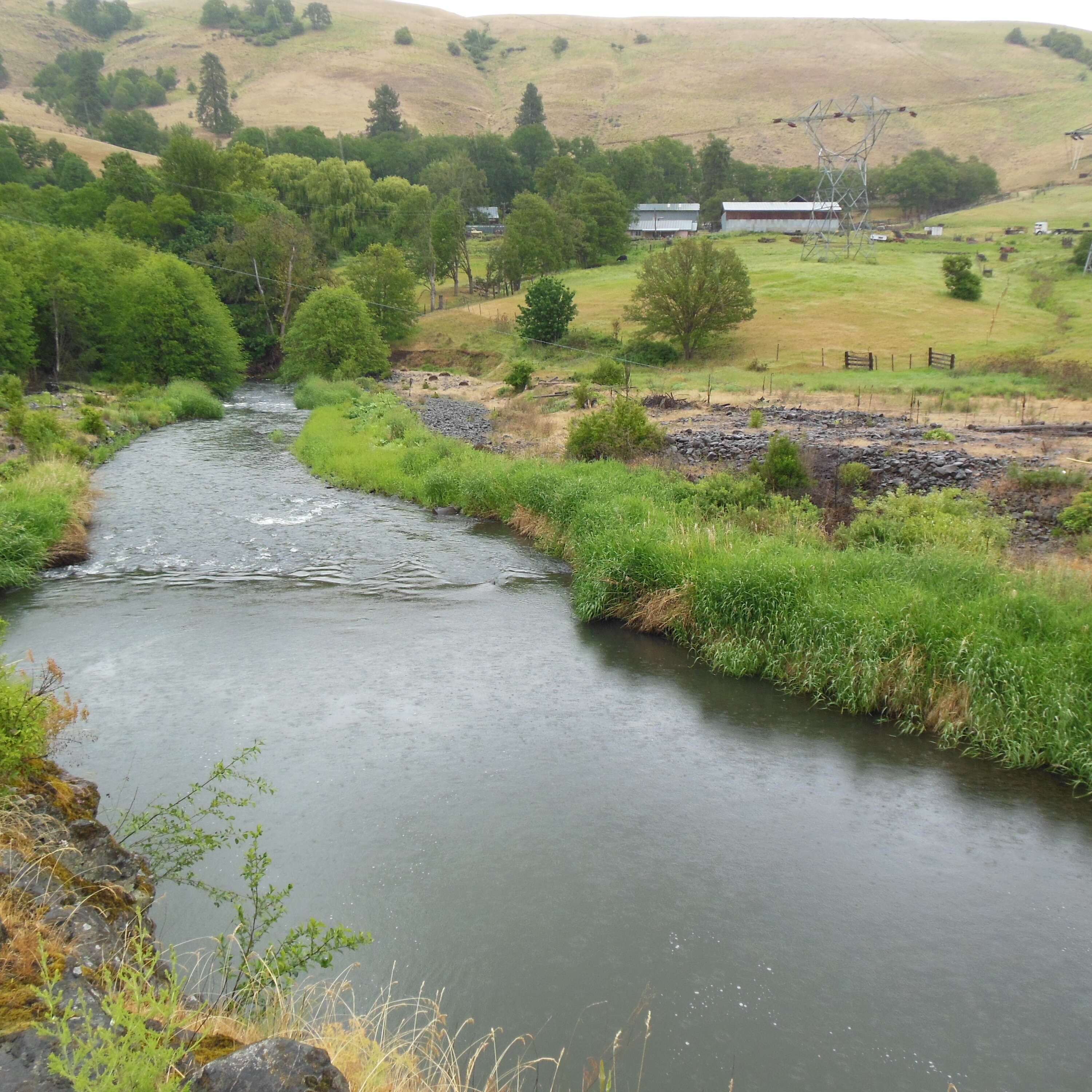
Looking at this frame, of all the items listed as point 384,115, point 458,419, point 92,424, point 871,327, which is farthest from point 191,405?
point 384,115

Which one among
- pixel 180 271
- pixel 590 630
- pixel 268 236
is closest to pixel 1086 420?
pixel 590 630

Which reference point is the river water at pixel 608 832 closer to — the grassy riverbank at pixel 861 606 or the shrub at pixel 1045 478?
the grassy riverbank at pixel 861 606

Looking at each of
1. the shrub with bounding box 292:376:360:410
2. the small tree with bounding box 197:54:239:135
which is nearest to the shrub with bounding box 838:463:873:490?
the shrub with bounding box 292:376:360:410

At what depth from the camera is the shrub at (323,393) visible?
44.9m

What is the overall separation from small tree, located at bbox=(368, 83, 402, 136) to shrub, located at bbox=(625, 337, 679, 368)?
121381 mm

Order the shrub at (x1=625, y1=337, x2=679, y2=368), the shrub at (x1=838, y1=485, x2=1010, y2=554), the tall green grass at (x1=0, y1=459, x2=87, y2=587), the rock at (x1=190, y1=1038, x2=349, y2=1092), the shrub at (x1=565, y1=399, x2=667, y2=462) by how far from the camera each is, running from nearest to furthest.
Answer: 1. the rock at (x1=190, y1=1038, x2=349, y2=1092)
2. the shrub at (x1=838, y1=485, x2=1010, y2=554)
3. the tall green grass at (x1=0, y1=459, x2=87, y2=587)
4. the shrub at (x1=565, y1=399, x2=667, y2=462)
5. the shrub at (x1=625, y1=337, x2=679, y2=368)

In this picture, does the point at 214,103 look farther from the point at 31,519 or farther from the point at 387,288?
the point at 31,519

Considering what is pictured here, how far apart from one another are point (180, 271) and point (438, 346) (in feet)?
74.1

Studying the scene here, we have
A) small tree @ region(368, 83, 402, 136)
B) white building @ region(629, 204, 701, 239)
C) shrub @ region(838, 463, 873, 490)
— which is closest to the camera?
shrub @ region(838, 463, 873, 490)

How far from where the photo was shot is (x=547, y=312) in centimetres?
6175

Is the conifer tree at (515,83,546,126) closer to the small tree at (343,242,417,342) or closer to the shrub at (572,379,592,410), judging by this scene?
the small tree at (343,242,417,342)

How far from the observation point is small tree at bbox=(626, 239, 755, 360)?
5650cm

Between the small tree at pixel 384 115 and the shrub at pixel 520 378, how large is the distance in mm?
130750

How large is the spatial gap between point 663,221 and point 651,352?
244 ft
